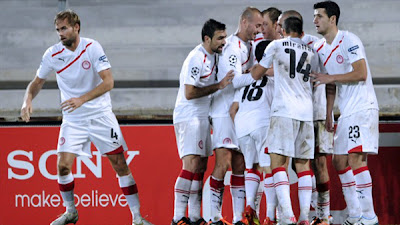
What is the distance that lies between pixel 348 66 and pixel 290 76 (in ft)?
1.92

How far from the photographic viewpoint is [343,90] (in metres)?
6.77

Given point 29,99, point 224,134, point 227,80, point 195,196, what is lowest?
point 195,196

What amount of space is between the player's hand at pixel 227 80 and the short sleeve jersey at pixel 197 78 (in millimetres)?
239

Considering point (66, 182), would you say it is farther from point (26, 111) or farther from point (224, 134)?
point (224, 134)

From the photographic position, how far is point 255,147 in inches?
279

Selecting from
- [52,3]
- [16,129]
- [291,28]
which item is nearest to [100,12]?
[52,3]

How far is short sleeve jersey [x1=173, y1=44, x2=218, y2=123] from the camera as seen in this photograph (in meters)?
7.14

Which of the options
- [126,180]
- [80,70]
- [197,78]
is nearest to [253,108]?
[197,78]

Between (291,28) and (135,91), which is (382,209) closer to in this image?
(291,28)

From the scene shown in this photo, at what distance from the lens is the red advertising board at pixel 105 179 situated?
27.6ft

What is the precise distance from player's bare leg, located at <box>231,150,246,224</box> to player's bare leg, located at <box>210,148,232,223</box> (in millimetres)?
154

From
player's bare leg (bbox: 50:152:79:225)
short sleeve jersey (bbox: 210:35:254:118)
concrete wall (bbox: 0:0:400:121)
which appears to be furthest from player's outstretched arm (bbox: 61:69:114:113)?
concrete wall (bbox: 0:0:400:121)

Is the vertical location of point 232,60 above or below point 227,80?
above

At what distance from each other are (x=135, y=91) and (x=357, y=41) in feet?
12.5
